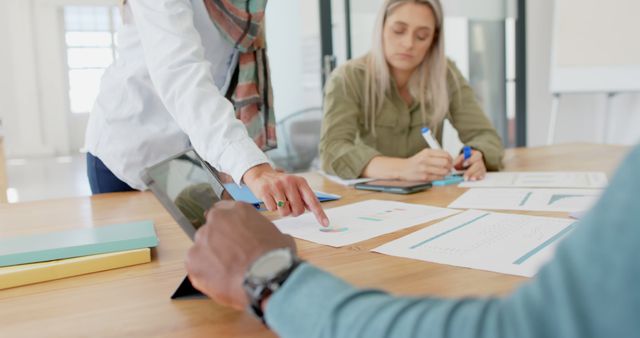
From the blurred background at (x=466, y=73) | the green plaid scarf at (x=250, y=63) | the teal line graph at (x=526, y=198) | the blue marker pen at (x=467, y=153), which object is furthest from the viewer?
the blurred background at (x=466, y=73)

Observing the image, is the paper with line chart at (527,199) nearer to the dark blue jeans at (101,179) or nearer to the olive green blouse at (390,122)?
the olive green blouse at (390,122)

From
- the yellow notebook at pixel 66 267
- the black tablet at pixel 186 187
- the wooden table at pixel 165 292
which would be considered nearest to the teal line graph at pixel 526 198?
the wooden table at pixel 165 292

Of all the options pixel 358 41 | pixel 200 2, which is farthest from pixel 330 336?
pixel 358 41

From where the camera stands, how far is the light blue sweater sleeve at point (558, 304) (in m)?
0.31

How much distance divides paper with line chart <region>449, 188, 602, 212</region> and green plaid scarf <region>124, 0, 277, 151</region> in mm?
558

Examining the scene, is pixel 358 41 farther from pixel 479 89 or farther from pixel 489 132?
pixel 489 132

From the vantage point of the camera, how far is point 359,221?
105cm

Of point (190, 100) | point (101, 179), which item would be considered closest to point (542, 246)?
point (190, 100)

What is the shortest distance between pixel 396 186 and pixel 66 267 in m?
0.78

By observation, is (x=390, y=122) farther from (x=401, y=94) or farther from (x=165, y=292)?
(x=165, y=292)

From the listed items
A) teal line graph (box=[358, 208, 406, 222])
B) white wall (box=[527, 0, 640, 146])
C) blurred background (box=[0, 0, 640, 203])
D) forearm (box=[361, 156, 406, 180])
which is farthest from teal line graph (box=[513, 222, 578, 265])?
white wall (box=[527, 0, 640, 146])

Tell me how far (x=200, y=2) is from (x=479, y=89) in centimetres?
385

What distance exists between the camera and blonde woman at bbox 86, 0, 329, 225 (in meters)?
0.94

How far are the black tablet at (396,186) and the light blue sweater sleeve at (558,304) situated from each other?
Answer: 916 mm
